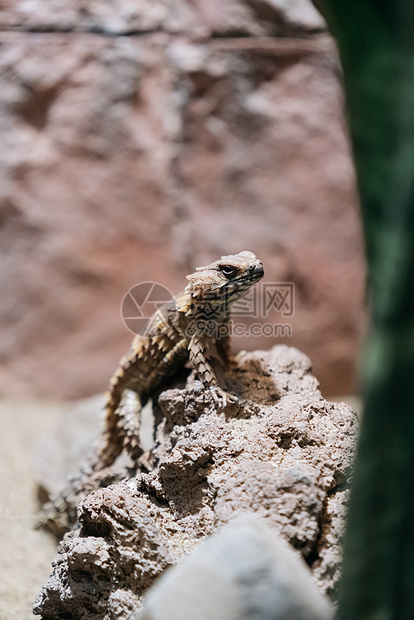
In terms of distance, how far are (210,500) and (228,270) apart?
1171 millimetres

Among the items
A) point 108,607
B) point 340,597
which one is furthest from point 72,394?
point 340,597

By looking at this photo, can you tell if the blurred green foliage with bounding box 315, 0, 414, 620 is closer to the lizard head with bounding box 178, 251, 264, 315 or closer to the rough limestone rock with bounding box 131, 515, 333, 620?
the rough limestone rock with bounding box 131, 515, 333, 620

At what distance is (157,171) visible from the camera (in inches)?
213

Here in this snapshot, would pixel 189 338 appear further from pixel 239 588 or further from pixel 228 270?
pixel 239 588

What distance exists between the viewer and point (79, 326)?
5.67 m

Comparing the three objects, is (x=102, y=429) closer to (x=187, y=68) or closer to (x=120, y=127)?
(x=120, y=127)

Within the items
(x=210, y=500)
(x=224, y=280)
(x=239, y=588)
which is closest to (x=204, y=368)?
(x=224, y=280)

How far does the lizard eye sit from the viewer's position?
286cm

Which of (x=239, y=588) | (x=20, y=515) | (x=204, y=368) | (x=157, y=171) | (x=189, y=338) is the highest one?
(x=157, y=171)

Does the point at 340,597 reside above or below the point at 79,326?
below

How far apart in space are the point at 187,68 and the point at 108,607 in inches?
178

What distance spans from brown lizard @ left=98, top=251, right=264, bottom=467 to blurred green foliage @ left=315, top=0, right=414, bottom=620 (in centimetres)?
128

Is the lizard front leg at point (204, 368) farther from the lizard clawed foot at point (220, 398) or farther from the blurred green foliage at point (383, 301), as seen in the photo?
A: the blurred green foliage at point (383, 301)

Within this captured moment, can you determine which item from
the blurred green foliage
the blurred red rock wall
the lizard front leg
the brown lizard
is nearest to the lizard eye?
the brown lizard
